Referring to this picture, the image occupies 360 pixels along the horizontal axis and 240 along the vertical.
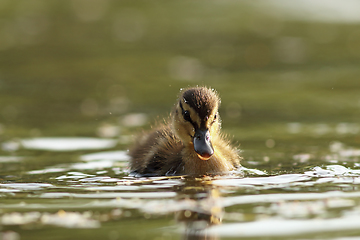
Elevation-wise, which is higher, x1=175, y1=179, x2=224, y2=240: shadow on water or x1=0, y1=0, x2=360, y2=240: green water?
x1=0, y1=0, x2=360, y2=240: green water

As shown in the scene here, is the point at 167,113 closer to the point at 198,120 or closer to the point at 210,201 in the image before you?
the point at 198,120

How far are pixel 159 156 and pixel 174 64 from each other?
771 centimetres

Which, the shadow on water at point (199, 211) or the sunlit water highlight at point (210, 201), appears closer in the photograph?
the shadow on water at point (199, 211)

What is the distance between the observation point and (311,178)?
536 centimetres

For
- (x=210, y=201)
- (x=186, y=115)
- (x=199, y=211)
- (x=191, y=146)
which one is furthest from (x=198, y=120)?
(x=199, y=211)

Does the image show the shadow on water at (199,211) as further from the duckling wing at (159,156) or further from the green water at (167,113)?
the duckling wing at (159,156)

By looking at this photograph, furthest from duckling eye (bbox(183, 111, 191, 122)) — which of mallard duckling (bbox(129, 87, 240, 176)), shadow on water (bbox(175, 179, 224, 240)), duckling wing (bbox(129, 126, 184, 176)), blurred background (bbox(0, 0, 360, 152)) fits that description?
blurred background (bbox(0, 0, 360, 152))

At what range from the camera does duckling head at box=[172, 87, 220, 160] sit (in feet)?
18.4

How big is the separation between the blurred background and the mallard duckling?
6.25 ft

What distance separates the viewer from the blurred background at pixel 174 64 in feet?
Answer: 30.4

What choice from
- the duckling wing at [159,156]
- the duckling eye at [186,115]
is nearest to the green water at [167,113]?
the duckling wing at [159,156]

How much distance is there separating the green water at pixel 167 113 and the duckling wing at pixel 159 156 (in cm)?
22

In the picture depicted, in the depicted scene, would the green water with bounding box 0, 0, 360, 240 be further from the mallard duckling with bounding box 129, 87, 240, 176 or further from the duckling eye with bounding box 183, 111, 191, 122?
the duckling eye with bounding box 183, 111, 191, 122

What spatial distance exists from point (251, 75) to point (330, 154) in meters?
5.90
